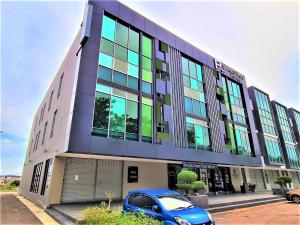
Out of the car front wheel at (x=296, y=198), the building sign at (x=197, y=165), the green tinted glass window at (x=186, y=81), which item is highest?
the green tinted glass window at (x=186, y=81)

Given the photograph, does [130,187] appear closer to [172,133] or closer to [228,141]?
[172,133]

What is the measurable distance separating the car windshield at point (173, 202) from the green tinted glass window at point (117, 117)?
24.7ft

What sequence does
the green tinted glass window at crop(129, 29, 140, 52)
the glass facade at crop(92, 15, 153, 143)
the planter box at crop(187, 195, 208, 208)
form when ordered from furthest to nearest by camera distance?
the green tinted glass window at crop(129, 29, 140, 52)
the glass facade at crop(92, 15, 153, 143)
the planter box at crop(187, 195, 208, 208)

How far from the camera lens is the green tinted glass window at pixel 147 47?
60.5 feet

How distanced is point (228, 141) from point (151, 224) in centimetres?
1973

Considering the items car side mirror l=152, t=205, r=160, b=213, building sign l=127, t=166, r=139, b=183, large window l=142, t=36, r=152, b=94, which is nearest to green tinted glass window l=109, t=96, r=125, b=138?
large window l=142, t=36, r=152, b=94

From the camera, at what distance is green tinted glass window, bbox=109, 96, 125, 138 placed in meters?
14.4

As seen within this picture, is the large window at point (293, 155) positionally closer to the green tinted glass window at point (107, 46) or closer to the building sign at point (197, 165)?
the building sign at point (197, 165)

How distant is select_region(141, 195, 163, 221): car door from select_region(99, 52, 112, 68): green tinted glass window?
10.6m

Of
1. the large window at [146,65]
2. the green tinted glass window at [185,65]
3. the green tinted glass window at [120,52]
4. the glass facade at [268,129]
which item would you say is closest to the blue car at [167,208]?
the large window at [146,65]

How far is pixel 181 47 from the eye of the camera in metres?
21.8

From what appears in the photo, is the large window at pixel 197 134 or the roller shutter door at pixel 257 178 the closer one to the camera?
the large window at pixel 197 134

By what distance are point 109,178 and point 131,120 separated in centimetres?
510

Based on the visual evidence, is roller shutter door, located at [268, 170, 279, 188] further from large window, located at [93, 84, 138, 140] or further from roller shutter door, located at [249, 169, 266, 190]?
large window, located at [93, 84, 138, 140]
